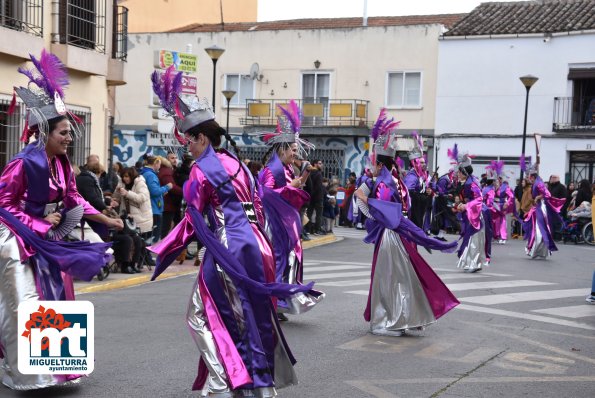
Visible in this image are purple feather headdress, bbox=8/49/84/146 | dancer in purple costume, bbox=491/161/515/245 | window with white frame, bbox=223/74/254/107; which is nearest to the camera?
purple feather headdress, bbox=8/49/84/146

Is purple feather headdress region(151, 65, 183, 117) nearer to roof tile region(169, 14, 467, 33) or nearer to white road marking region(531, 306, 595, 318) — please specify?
white road marking region(531, 306, 595, 318)

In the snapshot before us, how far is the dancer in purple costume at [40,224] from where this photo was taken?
6.34 meters

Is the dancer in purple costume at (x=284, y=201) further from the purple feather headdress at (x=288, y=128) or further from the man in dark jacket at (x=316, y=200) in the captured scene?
the man in dark jacket at (x=316, y=200)

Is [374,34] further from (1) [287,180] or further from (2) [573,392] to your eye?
(2) [573,392]

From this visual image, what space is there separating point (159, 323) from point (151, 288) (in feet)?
10.8

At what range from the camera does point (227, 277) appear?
582cm

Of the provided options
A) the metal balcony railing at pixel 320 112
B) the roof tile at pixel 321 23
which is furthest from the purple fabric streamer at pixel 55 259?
the roof tile at pixel 321 23

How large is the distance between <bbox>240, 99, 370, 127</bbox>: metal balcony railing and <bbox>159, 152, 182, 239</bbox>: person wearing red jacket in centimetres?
1799

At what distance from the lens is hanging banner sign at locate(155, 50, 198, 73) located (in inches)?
714

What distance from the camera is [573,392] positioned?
6980 mm

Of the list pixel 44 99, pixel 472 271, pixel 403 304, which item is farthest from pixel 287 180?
pixel 472 271

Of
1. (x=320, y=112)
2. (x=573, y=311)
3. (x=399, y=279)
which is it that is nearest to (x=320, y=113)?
(x=320, y=112)

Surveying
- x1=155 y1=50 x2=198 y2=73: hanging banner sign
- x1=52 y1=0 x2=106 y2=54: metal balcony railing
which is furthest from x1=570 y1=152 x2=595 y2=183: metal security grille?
x1=52 y1=0 x2=106 y2=54: metal balcony railing

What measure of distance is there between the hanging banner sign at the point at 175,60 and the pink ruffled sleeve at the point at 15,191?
37.4 ft
